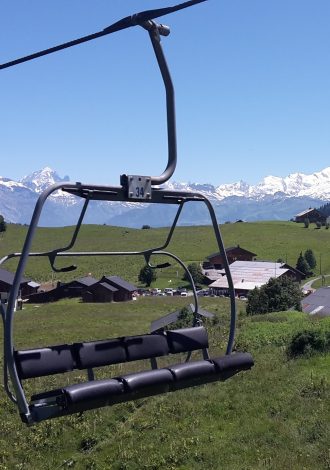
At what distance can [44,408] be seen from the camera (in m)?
6.25

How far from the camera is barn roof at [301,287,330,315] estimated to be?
3716cm

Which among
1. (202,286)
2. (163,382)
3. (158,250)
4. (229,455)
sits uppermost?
(158,250)

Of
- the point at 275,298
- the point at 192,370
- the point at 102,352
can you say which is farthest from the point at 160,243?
the point at 192,370

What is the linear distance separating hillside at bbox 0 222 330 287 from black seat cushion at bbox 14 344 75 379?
258 feet

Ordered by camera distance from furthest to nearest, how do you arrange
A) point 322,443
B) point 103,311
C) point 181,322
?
point 103,311 → point 181,322 → point 322,443

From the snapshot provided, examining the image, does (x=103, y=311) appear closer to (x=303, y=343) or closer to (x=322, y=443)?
(x=303, y=343)

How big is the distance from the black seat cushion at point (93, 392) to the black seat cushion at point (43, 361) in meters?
0.83

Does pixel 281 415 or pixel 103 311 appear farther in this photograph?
pixel 103 311

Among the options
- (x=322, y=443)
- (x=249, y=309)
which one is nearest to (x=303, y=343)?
(x=322, y=443)

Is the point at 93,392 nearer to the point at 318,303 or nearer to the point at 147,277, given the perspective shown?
the point at 318,303

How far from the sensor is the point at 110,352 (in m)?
8.18

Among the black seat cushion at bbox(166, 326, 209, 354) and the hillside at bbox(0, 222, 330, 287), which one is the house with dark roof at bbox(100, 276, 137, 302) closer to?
the hillside at bbox(0, 222, 330, 287)

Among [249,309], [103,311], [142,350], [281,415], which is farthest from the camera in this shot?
[103,311]

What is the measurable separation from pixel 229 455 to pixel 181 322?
23.7m
